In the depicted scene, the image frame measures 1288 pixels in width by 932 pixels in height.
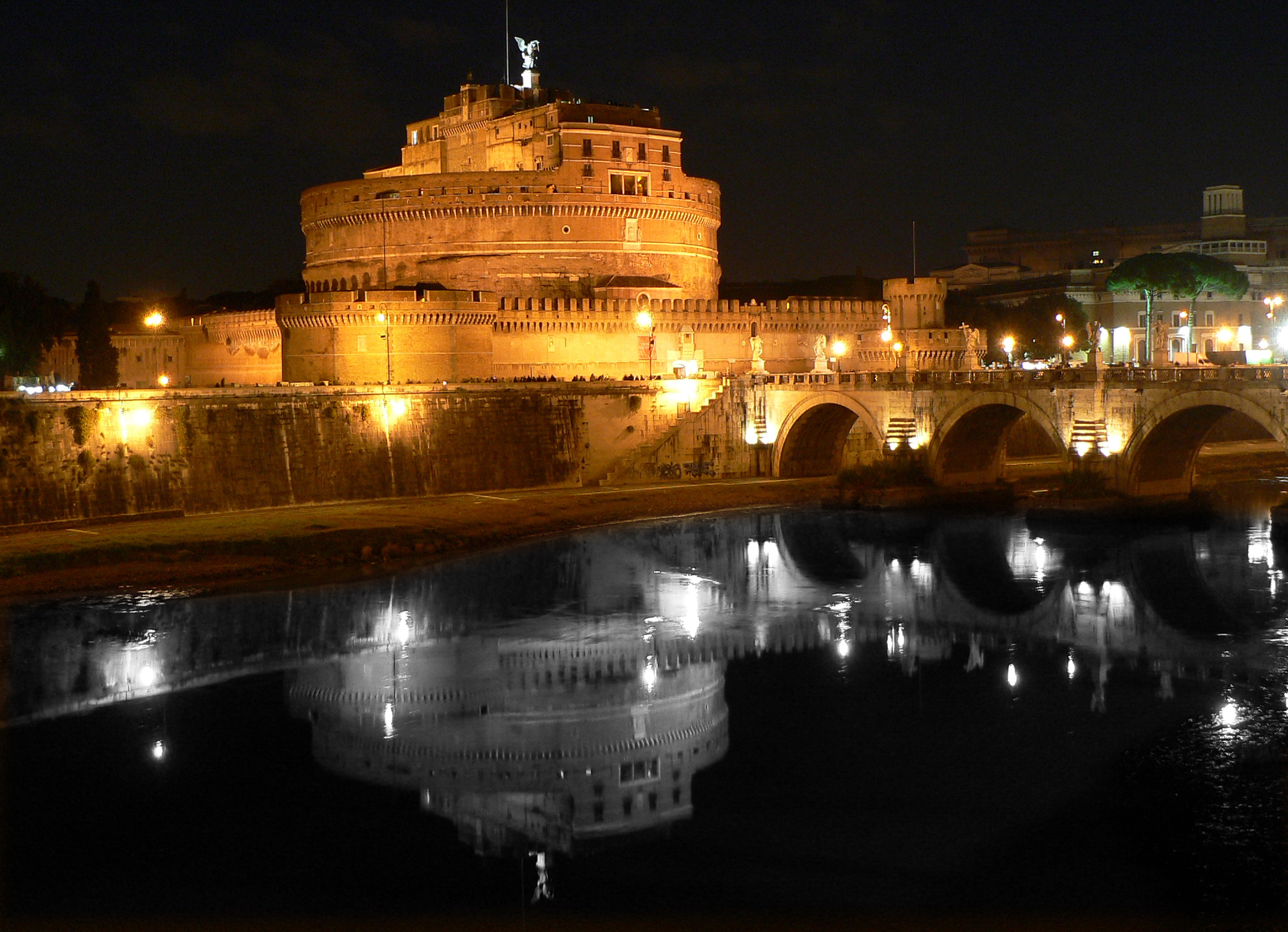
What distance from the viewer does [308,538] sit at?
35.0 m

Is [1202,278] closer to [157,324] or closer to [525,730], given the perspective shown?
[157,324]

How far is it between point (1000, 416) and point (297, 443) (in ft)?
67.3

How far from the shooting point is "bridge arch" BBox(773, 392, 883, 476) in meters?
48.2

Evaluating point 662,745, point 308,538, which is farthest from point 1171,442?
point 662,745

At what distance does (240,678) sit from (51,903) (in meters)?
8.62

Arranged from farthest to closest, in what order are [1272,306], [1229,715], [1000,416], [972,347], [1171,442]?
[972,347] → [1272,306] → [1000,416] → [1171,442] → [1229,715]

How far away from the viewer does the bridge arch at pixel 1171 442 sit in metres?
35.8

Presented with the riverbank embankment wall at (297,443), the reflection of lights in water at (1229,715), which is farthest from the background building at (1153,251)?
the reflection of lights in water at (1229,715)

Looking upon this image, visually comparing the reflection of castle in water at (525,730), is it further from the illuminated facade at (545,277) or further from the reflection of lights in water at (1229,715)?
the illuminated facade at (545,277)

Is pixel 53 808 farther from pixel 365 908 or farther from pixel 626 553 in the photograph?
pixel 626 553

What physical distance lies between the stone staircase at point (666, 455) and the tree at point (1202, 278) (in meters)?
29.5

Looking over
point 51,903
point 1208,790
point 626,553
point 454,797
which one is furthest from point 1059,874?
point 626,553

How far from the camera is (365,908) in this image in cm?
1516

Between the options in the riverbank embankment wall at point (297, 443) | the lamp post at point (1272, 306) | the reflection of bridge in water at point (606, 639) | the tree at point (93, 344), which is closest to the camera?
the reflection of bridge in water at point (606, 639)
